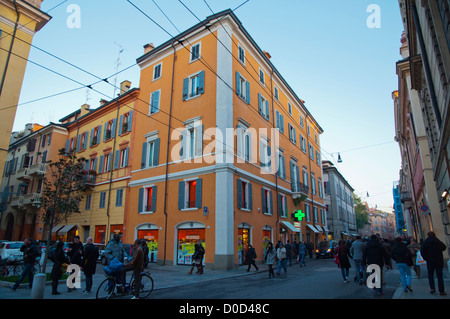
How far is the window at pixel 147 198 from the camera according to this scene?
20.7m

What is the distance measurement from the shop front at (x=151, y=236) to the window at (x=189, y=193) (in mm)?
3252

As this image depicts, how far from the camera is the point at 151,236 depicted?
66.7 feet

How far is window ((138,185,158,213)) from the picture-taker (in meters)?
20.7

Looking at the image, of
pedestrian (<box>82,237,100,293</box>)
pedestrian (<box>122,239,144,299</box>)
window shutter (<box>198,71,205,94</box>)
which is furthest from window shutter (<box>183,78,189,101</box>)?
pedestrian (<box>122,239,144,299</box>)

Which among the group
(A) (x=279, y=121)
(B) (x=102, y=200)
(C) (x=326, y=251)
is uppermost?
(A) (x=279, y=121)

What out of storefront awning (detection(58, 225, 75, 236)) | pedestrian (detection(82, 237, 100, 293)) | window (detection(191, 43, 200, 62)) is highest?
window (detection(191, 43, 200, 62))

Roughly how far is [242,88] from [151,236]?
12838 millimetres

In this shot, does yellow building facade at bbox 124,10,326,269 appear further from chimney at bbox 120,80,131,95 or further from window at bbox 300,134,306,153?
window at bbox 300,134,306,153

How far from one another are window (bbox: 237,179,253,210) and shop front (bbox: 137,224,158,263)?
655cm

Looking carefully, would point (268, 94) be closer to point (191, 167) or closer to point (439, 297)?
point (191, 167)

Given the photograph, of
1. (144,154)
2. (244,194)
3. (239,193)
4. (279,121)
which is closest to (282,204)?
(244,194)

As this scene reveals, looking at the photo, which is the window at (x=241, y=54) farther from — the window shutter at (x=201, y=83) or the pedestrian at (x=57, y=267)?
the pedestrian at (x=57, y=267)

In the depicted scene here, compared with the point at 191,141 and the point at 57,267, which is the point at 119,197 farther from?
the point at 57,267
